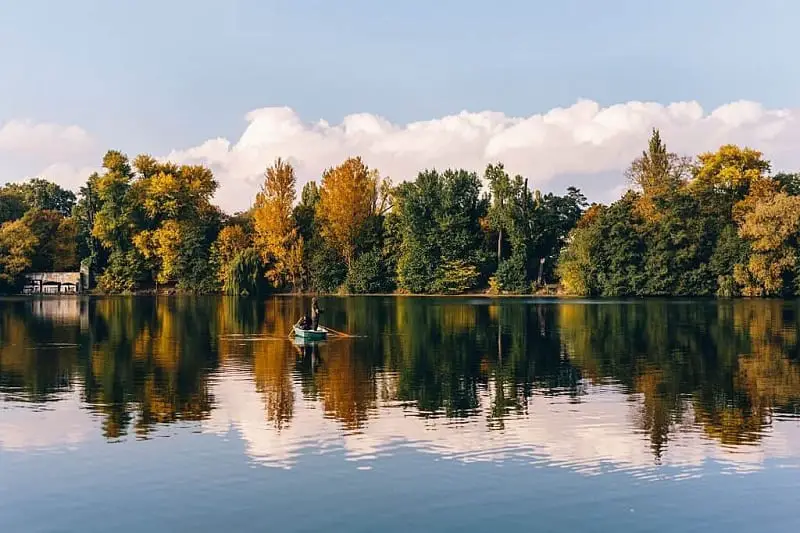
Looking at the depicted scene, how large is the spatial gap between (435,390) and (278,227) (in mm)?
79007

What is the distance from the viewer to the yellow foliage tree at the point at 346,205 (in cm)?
10344

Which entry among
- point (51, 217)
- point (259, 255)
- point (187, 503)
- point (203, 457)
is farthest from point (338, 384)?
point (51, 217)

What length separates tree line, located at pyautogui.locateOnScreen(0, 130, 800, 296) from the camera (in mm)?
89062

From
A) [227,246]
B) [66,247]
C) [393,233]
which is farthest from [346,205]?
[66,247]

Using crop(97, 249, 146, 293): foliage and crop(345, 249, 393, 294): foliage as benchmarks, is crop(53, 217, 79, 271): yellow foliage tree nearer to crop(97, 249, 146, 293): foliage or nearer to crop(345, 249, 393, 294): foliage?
crop(97, 249, 146, 293): foliage

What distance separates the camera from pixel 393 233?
4131 inches

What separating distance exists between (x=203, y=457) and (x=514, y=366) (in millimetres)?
15566

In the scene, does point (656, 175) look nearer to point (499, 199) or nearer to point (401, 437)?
point (499, 199)

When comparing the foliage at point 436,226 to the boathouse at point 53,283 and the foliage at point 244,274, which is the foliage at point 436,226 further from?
the boathouse at point 53,283

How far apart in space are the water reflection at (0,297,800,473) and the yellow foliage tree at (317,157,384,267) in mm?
56702

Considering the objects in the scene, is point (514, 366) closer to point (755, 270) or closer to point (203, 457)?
point (203, 457)

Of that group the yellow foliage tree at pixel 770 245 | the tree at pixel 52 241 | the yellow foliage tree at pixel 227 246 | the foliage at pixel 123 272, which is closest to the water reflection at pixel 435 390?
the yellow foliage tree at pixel 770 245

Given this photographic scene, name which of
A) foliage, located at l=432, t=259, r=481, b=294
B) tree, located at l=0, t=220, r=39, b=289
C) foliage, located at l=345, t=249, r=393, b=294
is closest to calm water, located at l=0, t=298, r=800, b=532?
foliage, located at l=432, t=259, r=481, b=294

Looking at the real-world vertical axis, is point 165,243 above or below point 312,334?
above
